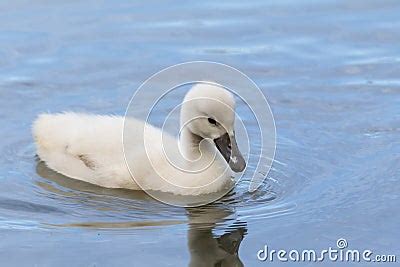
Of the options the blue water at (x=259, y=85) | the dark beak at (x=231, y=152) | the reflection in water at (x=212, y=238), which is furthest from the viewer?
the dark beak at (x=231, y=152)

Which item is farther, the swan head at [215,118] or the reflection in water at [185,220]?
the swan head at [215,118]

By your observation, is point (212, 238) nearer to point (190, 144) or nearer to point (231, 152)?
point (231, 152)

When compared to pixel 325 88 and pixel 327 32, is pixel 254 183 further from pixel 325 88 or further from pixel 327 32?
pixel 327 32

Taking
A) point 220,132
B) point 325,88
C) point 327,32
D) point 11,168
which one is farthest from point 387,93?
point 11,168

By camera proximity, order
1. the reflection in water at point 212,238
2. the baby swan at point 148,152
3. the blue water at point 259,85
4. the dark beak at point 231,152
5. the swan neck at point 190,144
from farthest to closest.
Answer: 1. the swan neck at point 190,144
2. the baby swan at point 148,152
3. the dark beak at point 231,152
4. the blue water at point 259,85
5. the reflection in water at point 212,238

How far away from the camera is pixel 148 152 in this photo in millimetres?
7090

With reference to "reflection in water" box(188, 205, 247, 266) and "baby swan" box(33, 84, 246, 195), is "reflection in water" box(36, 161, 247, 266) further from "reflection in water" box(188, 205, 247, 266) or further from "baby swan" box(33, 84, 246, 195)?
"baby swan" box(33, 84, 246, 195)

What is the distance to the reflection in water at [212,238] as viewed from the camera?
20.0 ft

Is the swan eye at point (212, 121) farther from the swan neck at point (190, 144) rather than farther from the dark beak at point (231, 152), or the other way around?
the swan neck at point (190, 144)

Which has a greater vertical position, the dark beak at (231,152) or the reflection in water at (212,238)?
the dark beak at (231,152)

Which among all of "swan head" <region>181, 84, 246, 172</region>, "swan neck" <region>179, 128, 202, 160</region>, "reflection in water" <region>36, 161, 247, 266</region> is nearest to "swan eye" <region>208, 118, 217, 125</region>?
Answer: "swan head" <region>181, 84, 246, 172</region>

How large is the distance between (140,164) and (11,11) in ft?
11.5

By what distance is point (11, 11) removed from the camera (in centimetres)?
1003

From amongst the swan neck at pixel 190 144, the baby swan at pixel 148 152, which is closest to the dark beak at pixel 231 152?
the baby swan at pixel 148 152
